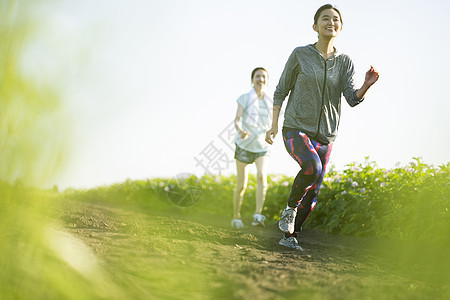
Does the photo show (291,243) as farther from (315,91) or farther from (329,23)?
(329,23)

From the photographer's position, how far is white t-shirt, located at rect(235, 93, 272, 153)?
18.6 ft

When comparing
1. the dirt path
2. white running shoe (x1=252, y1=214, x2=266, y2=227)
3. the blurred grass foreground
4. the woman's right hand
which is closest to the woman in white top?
white running shoe (x1=252, y1=214, x2=266, y2=227)

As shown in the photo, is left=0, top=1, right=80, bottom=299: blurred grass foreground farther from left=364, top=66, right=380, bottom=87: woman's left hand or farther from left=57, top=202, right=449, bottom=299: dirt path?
left=364, top=66, right=380, bottom=87: woman's left hand

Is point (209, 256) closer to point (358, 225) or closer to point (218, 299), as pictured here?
point (218, 299)

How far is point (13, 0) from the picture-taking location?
1.70 m

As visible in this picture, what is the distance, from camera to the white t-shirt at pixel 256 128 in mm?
5664

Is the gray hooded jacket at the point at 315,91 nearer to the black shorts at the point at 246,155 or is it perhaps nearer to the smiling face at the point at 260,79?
the black shorts at the point at 246,155

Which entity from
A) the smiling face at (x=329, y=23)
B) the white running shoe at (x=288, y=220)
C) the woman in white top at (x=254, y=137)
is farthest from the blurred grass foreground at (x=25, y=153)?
the woman in white top at (x=254, y=137)

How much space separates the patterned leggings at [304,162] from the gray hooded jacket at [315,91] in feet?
0.27

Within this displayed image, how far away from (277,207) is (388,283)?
5017 millimetres

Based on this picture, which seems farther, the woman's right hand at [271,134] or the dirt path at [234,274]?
the woman's right hand at [271,134]

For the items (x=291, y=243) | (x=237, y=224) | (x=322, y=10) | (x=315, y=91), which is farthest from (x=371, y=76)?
(x=237, y=224)

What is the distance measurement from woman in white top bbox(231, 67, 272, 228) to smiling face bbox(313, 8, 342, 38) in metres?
2.02

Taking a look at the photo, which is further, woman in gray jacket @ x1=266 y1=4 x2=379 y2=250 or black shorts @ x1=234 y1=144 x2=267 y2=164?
black shorts @ x1=234 y1=144 x2=267 y2=164
